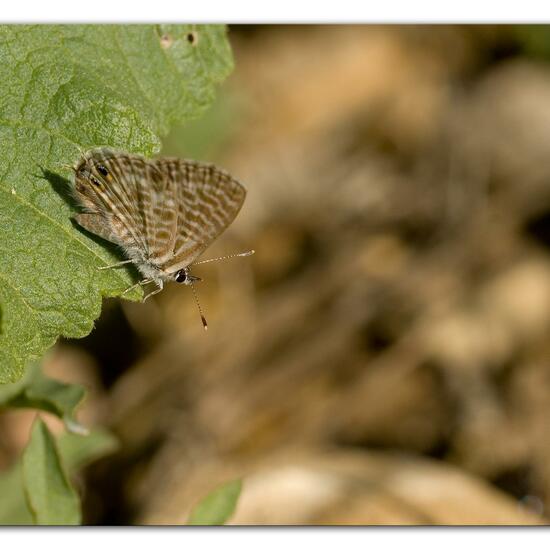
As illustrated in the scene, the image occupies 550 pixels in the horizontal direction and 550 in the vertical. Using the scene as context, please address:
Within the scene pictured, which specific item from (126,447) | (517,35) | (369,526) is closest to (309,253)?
(126,447)

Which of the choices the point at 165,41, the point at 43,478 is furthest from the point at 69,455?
the point at 165,41

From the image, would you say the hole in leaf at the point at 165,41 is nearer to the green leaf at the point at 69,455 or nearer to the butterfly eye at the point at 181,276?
the butterfly eye at the point at 181,276

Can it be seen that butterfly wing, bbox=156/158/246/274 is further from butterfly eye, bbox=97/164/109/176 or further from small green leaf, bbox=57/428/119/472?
small green leaf, bbox=57/428/119/472

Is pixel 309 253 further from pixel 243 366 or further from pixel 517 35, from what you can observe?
pixel 517 35
